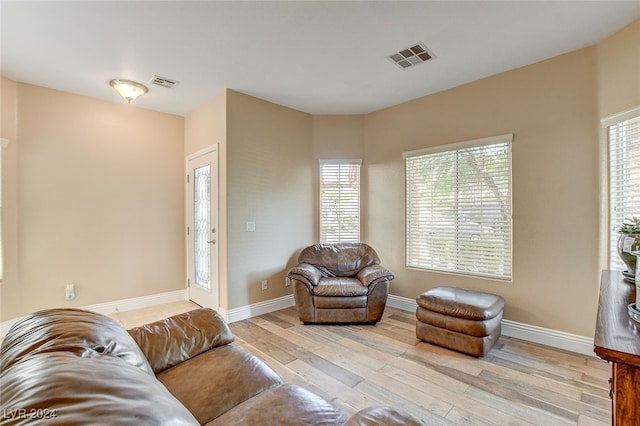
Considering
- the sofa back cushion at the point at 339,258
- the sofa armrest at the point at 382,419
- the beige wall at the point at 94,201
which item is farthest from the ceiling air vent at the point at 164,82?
the sofa armrest at the point at 382,419

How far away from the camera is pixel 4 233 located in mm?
3162

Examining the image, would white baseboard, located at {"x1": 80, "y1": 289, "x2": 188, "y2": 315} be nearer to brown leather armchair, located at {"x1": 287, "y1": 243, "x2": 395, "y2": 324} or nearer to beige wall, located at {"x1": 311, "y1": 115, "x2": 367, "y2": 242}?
brown leather armchair, located at {"x1": 287, "y1": 243, "x2": 395, "y2": 324}

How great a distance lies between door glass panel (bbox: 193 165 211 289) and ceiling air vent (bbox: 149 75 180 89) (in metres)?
1.04

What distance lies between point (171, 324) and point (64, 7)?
7.88 ft

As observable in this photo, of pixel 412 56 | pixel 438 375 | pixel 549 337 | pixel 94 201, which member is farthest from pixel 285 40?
pixel 549 337

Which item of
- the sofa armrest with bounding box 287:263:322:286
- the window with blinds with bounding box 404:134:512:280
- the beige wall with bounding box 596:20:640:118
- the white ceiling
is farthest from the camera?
the sofa armrest with bounding box 287:263:322:286

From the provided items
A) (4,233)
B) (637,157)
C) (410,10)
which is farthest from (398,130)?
(4,233)

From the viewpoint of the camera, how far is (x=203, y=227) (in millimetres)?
4078

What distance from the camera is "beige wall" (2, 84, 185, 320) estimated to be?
3.34 metres

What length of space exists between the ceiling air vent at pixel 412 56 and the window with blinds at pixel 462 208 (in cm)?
111

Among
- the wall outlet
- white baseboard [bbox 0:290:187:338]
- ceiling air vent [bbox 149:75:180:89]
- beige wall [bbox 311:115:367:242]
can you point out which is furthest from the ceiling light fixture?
white baseboard [bbox 0:290:187:338]

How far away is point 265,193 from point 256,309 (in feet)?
5.03

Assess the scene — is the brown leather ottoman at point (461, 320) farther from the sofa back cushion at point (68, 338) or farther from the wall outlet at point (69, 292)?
the wall outlet at point (69, 292)

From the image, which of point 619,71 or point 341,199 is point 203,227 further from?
point 619,71
